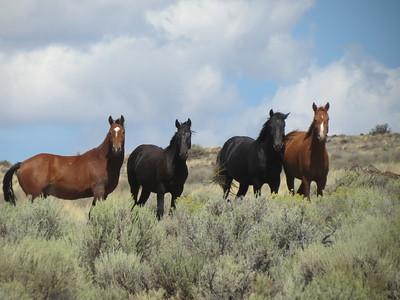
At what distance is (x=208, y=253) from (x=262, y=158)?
20.2 feet

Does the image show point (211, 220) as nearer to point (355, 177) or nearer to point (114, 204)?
point (114, 204)

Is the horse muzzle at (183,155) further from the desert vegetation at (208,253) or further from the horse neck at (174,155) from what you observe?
the desert vegetation at (208,253)

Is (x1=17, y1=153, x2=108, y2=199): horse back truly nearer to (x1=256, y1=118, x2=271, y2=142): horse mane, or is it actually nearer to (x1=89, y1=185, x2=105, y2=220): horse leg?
(x1=89, y1=185, x2=105, y2=220): horse leg

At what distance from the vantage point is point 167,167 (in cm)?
1382

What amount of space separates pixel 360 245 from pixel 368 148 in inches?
1394

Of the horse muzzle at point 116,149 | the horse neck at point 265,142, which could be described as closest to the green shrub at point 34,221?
the horse muzzle at point 116,149

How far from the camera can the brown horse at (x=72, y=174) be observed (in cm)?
1288

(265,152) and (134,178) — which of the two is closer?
(265,152)

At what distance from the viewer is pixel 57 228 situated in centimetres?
963

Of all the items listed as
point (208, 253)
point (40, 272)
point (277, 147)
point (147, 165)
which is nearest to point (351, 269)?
point (208, 253)

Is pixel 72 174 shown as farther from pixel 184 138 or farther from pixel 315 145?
pixel 315 145

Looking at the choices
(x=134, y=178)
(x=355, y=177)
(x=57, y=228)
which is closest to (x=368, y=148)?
(x=355, y=177)

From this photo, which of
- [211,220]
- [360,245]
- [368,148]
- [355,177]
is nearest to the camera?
[360,245]

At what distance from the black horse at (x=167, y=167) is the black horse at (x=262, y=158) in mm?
1160
